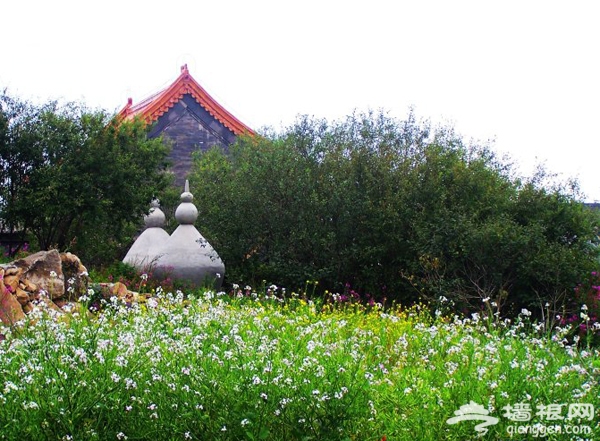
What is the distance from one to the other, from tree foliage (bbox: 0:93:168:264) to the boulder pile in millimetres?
2180

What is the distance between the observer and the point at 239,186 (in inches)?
509

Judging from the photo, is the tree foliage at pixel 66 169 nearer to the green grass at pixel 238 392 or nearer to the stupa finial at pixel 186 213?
the stupa finial at pixel 186 213

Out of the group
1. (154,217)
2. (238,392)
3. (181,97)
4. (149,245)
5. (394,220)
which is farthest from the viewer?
(181,97)

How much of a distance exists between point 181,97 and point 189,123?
2.54ft

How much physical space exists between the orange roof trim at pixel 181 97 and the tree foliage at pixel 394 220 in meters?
7.12

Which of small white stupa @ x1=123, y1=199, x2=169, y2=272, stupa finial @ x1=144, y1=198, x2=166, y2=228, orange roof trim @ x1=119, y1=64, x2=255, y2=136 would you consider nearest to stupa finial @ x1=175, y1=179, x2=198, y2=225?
small white stupa @ x1=123, y1=199, x2=169, y2=272

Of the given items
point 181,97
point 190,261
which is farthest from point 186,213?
point 181,97

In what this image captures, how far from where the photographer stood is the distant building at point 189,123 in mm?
20219

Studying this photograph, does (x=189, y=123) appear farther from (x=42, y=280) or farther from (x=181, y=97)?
(x=42, y=280)

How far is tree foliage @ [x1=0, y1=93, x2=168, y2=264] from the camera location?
39.5 feet

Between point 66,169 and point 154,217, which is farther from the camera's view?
point 154,217

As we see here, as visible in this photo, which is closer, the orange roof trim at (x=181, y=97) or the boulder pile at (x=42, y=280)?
the boulder pile at (x=42, y=280)

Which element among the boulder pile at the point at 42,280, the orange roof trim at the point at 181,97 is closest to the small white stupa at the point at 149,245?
the boulder pile at the point at 42,280

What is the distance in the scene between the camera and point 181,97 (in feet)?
66.8
